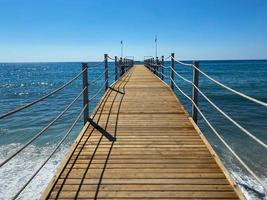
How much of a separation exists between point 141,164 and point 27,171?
20.1ft

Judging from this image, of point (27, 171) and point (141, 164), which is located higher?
point (141, 164)

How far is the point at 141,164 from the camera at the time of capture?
4105mm

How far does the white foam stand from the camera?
761cm

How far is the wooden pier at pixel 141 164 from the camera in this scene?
11.0 feet

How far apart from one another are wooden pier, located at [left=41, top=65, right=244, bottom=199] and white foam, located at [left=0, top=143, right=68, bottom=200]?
297 cm

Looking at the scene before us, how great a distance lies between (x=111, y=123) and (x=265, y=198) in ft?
14.2

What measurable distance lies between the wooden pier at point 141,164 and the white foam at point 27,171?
2.97 meters

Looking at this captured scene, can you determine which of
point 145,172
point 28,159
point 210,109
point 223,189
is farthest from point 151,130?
point 210,109

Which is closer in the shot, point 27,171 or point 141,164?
point 141,164

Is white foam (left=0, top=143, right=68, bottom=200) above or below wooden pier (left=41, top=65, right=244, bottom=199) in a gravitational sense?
below

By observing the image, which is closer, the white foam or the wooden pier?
the wooden pier

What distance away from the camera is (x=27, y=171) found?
8969 mm

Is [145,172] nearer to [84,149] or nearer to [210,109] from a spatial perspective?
[84,149]

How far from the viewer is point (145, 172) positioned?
3838 millimetres
